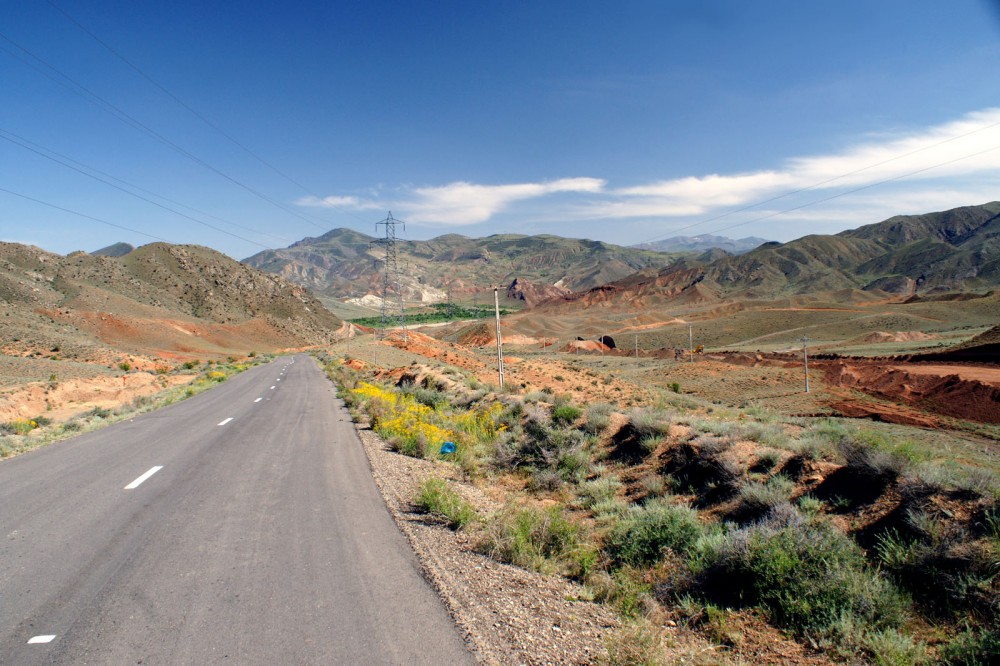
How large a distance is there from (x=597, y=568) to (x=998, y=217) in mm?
246913

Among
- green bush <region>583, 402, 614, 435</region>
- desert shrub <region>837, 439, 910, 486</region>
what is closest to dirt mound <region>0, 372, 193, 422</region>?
green bush <region>583, 402, 614, 435</region>

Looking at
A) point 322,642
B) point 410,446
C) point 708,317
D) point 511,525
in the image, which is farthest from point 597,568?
point 708,317

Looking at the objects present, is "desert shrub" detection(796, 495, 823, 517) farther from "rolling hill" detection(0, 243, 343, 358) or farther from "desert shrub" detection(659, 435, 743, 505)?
"rolling hill" detection(0, 243, 343, 358)

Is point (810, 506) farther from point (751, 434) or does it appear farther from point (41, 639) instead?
point (41, 639)

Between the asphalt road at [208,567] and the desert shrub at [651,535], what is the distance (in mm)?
2477

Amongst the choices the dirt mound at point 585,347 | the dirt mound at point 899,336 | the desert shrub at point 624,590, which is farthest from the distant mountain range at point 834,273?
the desert shrub at point 624,590

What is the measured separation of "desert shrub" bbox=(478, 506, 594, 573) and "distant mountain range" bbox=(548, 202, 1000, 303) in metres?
148

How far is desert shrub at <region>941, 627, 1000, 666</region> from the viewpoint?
3.91 metres

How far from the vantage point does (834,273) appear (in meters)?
170

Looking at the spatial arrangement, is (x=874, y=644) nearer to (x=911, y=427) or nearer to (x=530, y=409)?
(x=530, y=409)

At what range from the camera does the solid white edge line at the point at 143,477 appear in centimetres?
941

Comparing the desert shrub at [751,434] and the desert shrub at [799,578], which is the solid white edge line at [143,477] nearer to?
the desert shrub at [799,578]

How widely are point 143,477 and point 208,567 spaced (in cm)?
543

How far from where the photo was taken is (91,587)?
5.39 m
